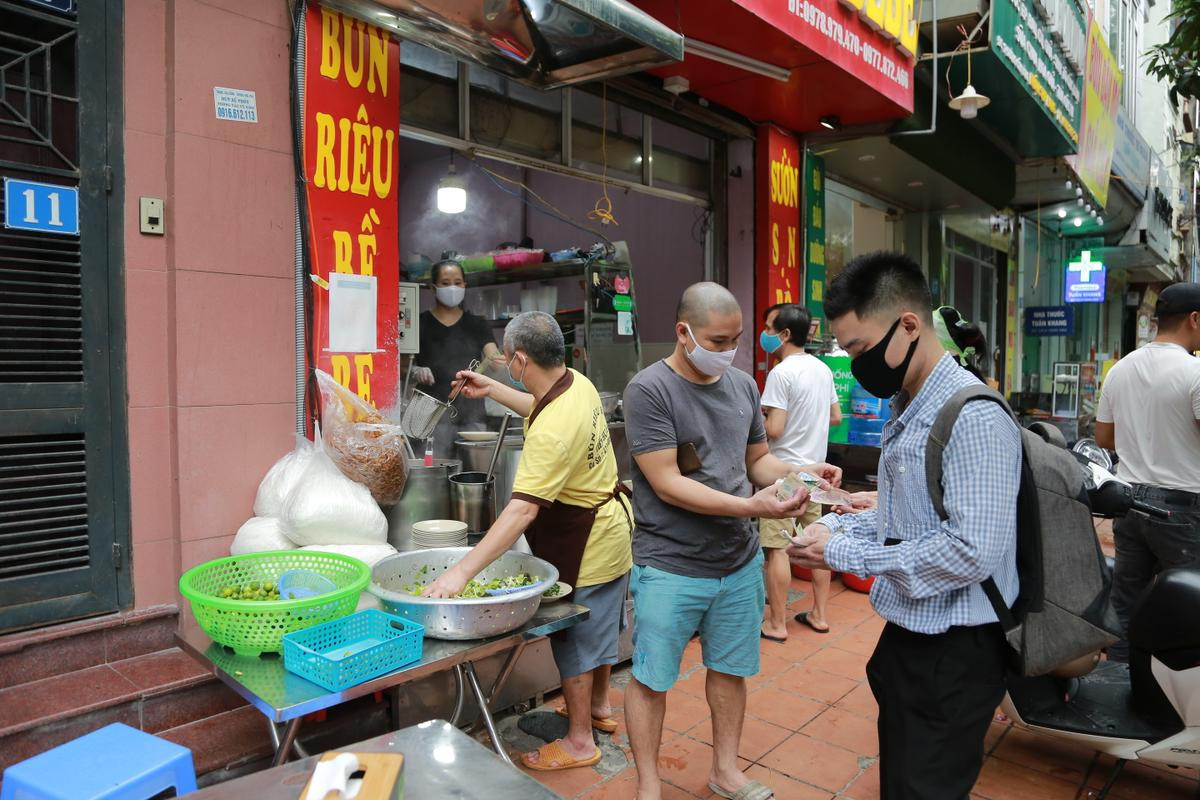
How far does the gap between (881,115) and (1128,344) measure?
80.5 feet

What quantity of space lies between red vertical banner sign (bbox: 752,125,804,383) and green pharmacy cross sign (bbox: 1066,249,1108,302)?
38.9 feet

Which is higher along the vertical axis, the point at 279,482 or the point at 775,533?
the point at 279,482

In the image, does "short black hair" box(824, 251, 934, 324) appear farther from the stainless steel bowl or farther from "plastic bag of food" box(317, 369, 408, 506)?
"plastic bag of food" box(317, 369, 408, 506)

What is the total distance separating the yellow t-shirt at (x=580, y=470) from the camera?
3.00 meters

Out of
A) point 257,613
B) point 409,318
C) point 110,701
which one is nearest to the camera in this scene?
point 257,613

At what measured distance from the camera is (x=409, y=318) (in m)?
4.55

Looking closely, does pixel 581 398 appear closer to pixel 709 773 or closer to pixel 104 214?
pixel 709 773

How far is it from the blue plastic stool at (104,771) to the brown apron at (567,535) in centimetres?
183

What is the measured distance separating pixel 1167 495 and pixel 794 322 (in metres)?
2.28

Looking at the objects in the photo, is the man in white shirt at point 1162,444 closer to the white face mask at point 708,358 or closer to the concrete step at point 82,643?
the white face mask at point 708,358

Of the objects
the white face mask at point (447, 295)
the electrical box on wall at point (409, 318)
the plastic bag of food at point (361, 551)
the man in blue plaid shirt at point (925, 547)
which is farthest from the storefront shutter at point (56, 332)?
the man in blue plaid shirt at point (925, 547)

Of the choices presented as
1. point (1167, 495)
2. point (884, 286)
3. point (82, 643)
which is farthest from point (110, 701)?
point (1167, 495)

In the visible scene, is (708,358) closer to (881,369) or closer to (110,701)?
(881,369)

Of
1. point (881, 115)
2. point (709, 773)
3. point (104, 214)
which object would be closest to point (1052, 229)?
point (881, 115)
